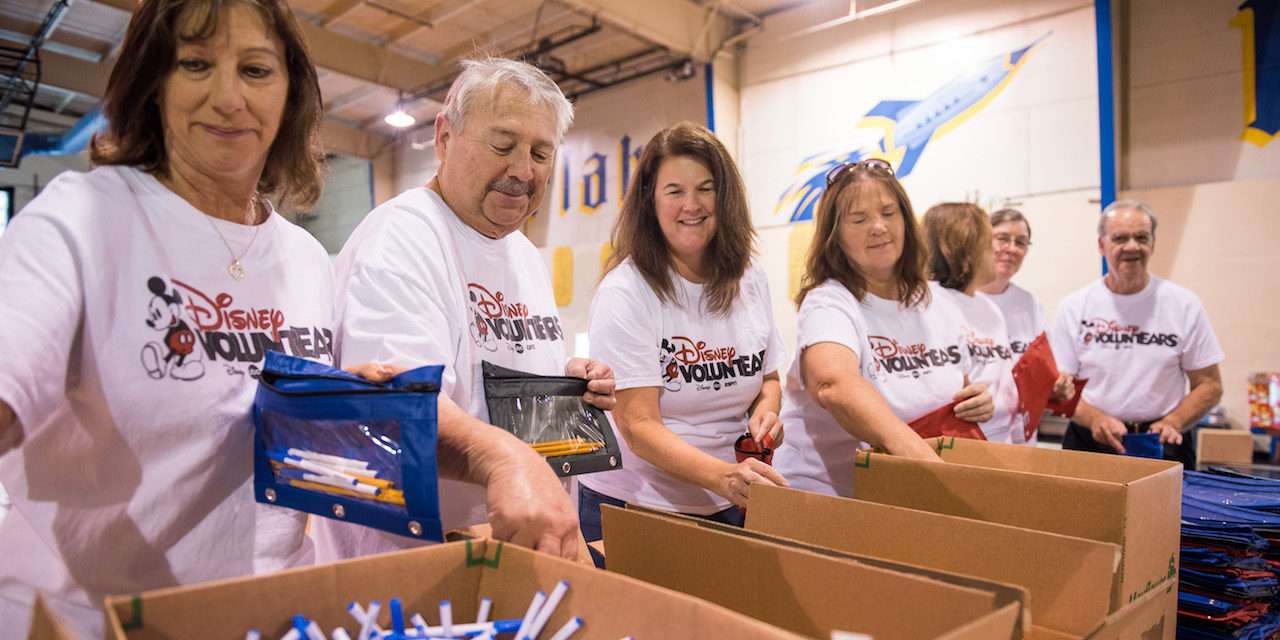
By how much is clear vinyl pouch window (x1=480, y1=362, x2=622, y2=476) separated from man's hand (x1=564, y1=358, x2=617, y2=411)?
0.01 m

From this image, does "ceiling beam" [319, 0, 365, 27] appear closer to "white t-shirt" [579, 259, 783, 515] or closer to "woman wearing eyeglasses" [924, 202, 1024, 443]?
"woman wearing eyeglasses" [924, 202, 1024, 443]

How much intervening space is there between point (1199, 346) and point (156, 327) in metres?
3.94

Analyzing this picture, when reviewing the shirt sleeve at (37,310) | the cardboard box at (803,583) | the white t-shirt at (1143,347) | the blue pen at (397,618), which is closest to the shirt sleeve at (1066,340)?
the white t-shirt at (1143,347)

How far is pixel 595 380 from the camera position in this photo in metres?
1.23

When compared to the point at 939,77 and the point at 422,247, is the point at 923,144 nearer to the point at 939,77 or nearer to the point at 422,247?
the point at 939,77

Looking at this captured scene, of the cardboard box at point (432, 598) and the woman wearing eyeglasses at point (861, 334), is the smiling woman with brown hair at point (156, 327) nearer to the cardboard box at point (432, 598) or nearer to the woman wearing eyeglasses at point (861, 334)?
the cardboard box at point (432, 598)

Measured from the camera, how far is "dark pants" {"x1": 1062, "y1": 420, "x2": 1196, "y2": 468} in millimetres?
3396

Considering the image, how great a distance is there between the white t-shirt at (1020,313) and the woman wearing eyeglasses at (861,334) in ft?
5.53

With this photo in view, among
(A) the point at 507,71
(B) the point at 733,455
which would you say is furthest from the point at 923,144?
(A) the point at 507,71

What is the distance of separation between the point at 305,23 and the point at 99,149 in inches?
268

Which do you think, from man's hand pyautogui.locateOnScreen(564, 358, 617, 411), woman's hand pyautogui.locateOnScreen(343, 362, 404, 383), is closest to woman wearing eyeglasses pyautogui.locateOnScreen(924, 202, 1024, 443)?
man's hand pyautogui.locateOnScreen(564, 358, 617, 411)

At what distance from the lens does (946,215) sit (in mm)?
2939

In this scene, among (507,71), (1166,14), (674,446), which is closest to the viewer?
(507,71)

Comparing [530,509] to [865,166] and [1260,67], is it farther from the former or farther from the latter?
[1260,67]
